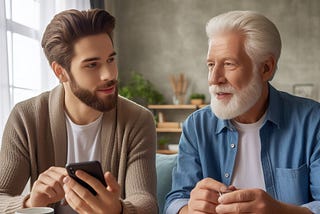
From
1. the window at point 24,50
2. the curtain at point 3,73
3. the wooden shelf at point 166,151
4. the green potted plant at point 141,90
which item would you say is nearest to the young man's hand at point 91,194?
the curtain at point 3,73

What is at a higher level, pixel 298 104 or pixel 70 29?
pixel 70 29

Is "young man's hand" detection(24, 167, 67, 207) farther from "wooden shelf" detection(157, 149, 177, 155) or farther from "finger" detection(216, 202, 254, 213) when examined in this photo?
"wooden shelf" detection(157, 149, 177, 155)

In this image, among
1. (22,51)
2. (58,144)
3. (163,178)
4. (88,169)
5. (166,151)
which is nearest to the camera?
(88,169)

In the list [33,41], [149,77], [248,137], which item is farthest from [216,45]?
[149,77]

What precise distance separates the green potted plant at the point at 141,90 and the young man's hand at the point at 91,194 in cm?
500

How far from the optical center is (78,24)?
5.88 feet

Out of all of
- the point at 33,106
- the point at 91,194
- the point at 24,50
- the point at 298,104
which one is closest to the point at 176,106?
the point at 24,50

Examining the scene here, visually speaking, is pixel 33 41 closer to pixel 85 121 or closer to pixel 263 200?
pixel 85 121

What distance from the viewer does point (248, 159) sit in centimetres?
177

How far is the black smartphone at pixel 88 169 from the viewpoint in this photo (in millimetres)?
1262

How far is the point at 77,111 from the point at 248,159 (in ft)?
2.22

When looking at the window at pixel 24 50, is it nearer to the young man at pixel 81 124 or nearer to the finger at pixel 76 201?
the young man at pixel 81 124

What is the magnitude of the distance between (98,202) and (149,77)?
5.89 metres

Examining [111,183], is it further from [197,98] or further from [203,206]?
[197,98]
